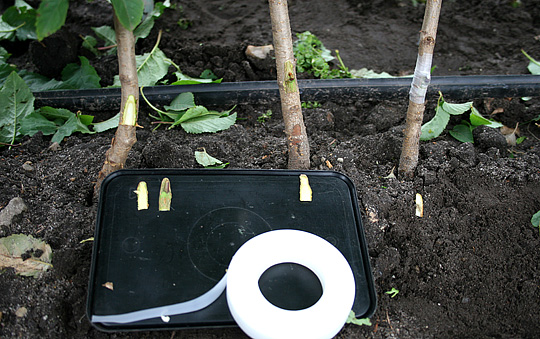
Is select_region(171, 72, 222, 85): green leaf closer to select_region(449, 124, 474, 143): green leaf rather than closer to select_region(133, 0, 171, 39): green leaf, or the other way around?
select_region(133, 0, 171, 39): green leaf

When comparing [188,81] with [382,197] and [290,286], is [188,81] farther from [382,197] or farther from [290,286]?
[290,286]

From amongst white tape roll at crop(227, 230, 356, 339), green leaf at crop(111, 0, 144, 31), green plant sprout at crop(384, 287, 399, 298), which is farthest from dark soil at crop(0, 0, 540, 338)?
green leaf at crop(111, 0, 144, 31)

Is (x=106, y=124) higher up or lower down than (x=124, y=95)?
lower down

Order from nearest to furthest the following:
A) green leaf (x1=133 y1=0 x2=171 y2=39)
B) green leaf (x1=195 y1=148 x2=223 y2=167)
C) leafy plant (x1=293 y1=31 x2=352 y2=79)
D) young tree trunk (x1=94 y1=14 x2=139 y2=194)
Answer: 1. young tree trunk (x1=94 y1=14 x2=139 y2=194)
2. green leaf (x1=195 y1=148 x2=223 y2=167)
3. leafy plant (x1=293 y1=31 x2=352 y2=79)
4. green leaf (x1=133 y1=0 x2=171 y2=39)

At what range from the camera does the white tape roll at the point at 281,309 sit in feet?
3.17

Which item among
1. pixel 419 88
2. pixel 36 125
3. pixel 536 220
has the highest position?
pixel 419 88

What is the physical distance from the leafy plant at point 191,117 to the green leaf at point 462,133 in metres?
0.80

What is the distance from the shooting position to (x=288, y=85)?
131cm

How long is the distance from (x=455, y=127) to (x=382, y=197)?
1.61 ft

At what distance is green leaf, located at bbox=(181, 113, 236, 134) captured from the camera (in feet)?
5.25

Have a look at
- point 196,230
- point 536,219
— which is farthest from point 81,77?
point 536,219

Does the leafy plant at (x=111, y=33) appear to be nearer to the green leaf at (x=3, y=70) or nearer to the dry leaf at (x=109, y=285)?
the green leaf at (x=3, y=70)

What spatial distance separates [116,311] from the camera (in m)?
1.01

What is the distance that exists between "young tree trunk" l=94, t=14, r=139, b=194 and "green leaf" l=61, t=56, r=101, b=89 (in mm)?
660
